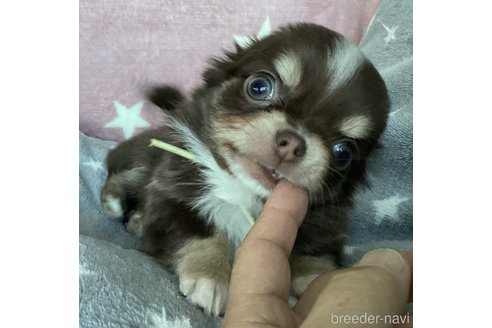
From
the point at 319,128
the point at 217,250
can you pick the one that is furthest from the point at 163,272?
the point at 319,128

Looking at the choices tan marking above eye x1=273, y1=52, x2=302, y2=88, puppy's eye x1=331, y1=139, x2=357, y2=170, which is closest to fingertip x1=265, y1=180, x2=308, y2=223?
puppy's eye x1=331, y1=139, x2=357, y2=170

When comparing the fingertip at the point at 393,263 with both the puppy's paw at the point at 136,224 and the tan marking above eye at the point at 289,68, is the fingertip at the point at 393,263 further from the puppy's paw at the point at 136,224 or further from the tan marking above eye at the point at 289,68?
the puppy's paw at the point at 136,224

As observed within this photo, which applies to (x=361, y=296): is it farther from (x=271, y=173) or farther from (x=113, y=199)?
(x=113, y=199)

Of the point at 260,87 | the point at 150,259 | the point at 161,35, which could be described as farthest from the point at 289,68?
the point at 150,259
